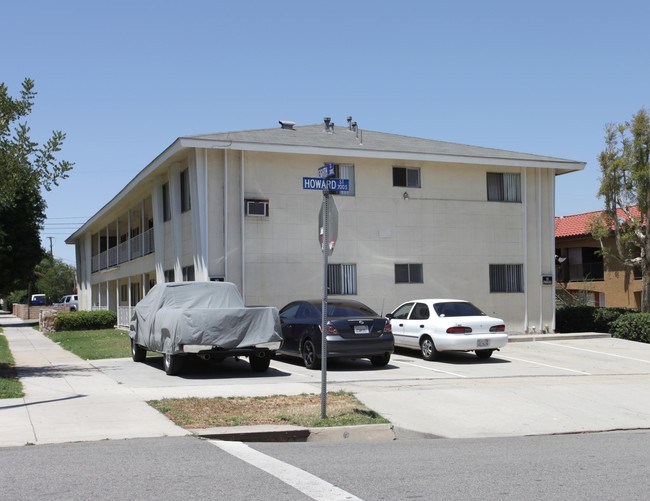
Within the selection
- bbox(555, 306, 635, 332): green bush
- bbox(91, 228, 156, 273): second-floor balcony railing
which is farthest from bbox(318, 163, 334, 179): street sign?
bbox(91, 228, 156, 273): second-floor balcony railing

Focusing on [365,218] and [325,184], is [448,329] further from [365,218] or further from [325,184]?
[325,184]

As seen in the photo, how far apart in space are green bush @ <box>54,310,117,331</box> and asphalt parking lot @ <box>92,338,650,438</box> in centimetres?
1402

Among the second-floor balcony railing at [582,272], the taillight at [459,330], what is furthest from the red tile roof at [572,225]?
the taillight at [459,330]

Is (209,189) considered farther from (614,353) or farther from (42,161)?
(614,353)

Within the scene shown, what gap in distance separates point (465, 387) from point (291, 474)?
6.80m

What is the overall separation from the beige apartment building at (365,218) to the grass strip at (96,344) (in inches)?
112

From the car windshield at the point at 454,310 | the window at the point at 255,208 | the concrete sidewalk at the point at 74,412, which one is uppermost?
the window at the point at 255,208

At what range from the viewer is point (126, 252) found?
32.7m

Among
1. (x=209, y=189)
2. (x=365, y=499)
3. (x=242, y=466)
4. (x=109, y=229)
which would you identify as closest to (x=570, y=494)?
(x=365, y=499)

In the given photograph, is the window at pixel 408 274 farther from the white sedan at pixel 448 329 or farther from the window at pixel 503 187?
the white sedan at pixel 448 329

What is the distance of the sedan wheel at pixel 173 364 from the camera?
13250mm

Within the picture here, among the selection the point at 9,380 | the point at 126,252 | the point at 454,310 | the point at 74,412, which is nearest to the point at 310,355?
the point at 454,310

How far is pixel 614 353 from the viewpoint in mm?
18719

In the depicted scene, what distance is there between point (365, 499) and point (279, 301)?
1501 cm
